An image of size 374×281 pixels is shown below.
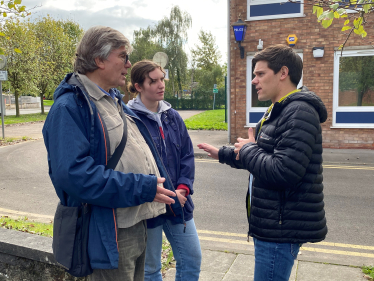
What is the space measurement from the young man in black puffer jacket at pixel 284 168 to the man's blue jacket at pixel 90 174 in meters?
0.70

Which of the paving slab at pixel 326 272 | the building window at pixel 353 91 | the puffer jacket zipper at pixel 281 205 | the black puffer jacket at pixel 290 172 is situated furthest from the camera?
the building window at pixel 353 91

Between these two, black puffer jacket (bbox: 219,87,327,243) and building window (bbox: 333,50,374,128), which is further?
building window (bbox: 333,50,374,128)

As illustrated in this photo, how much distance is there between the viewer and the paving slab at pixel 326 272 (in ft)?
10.3

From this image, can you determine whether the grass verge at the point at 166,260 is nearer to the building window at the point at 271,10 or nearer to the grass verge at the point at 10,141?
the building window at the point at 271,10

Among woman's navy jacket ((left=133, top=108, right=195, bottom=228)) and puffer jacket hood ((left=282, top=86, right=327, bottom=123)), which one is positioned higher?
puffer jacket hood ((left=282, top=86, right=327, bottom=123))

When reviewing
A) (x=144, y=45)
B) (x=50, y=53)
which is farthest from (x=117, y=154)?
(x=144, y=45)

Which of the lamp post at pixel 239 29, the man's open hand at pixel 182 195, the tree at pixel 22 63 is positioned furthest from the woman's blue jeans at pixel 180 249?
the tree at pixel 22 63

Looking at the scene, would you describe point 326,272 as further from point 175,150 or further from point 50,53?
point 50,53

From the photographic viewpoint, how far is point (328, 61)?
10719 mm

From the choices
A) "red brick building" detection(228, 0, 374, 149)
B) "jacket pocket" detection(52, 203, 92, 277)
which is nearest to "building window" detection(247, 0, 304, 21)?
"red brick building" detection(228, 0, 374, 149)

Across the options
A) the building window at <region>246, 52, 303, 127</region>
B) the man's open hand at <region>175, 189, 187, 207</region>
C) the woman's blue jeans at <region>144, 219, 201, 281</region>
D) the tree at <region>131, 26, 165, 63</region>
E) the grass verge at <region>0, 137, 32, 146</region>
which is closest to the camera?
the man's open hand at <region>175, 189, 187, 207</region>

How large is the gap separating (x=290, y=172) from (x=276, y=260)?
0.56m

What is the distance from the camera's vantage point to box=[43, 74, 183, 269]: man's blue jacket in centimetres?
158

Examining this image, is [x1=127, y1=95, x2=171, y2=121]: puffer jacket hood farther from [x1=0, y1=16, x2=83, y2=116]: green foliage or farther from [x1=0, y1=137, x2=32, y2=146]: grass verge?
[x1=0, y1=16, x2=83, y2=116]: green foliage
